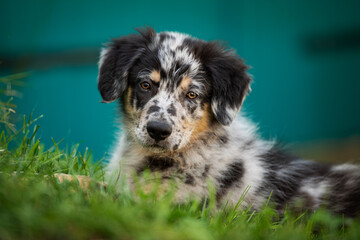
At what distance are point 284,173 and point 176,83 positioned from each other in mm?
1237

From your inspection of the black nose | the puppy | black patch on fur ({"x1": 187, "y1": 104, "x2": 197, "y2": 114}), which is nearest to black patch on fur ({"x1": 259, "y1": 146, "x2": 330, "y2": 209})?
the puppy

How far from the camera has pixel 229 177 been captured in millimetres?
3457

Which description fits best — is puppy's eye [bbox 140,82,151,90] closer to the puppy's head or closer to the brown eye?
the puppy's head

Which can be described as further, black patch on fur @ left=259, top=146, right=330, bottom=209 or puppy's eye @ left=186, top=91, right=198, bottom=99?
puppy's eye @ left=186, top=91, right=198, bottom=99

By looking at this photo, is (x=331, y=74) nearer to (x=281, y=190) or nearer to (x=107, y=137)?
(x=107, y=137)

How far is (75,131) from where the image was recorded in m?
6.55

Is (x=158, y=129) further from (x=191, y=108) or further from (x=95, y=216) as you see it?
(x=95, y=216)

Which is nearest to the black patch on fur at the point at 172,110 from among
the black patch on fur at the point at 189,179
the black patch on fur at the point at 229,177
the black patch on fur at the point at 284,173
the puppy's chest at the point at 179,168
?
the puppy's chest at the point at 179,168

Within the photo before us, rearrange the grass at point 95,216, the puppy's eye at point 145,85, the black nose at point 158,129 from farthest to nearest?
the puppy's eye at point 145,85
the black nose at point 158,129
the grass at point 95,216

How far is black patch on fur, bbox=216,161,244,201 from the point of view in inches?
132

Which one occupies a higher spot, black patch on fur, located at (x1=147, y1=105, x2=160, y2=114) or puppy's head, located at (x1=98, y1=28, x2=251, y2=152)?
puppy's head, located at (x1=98, y1=28, x2=251, y2=152)

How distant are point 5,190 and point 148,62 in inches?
71.3

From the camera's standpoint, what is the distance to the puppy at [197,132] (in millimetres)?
3422

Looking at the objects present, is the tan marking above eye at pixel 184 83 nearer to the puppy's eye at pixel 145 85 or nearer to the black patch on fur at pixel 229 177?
the puppy's eye at pixel 145 85
